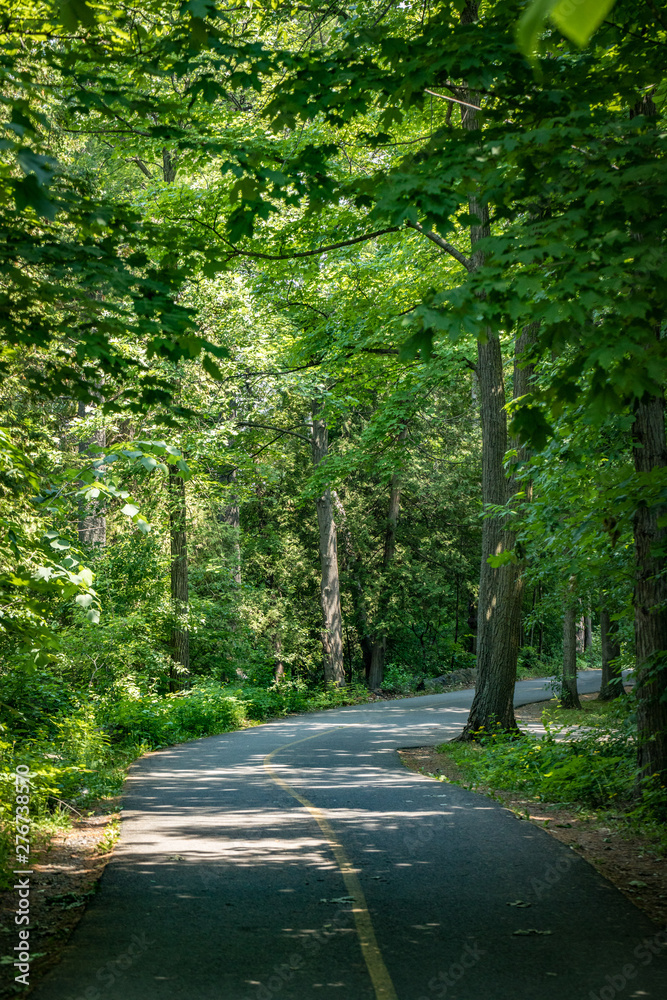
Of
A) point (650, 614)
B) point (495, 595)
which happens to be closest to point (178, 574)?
point (495, 595)

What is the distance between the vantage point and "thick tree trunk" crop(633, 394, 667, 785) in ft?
27.2

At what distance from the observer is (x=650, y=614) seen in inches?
342

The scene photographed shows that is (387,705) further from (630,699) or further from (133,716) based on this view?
(630,699)

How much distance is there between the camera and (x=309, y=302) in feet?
49.5

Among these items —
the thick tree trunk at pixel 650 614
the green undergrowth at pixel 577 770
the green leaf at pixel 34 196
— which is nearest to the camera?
the green leaf at pixel 34 196

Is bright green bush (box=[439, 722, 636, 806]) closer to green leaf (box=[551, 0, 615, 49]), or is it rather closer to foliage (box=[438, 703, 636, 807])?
foliage (box=[438, 703, 636, 807])

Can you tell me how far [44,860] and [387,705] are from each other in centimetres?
2105

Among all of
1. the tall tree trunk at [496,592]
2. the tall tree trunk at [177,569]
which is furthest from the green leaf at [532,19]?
the tall tree trunk at [177,569]

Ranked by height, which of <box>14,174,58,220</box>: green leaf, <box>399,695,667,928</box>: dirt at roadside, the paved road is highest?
<box>14,174,58,220</box>: green leaf

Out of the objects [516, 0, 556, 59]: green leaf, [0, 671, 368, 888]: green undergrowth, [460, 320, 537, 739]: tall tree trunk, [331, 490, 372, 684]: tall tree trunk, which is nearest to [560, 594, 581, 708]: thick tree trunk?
[460, 320, 537, 739]: tall tree trunk

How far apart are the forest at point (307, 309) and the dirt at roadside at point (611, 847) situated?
534 millimetres

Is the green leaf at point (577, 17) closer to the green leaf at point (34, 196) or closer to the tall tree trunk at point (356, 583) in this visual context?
the green leaf at point (34, 196)

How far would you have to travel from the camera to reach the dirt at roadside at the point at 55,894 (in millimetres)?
5114

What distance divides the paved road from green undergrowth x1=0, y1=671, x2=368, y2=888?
30.7 inches
